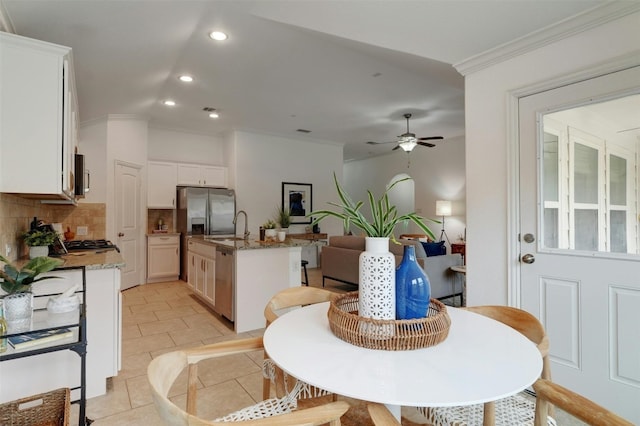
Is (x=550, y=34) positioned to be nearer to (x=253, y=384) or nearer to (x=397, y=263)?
(x=397, y=263)

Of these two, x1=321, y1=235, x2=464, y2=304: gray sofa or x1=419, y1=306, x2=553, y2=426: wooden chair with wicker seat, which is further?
x1=321, y1=235, x2=464, y2=304: gray sofa

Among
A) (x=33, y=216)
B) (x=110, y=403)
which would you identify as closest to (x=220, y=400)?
(x=110, y=403)

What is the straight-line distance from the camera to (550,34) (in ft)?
7.20

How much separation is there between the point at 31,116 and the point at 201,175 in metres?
4.54

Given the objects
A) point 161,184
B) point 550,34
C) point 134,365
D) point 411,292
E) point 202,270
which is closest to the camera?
point 411,292

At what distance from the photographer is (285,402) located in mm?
1335

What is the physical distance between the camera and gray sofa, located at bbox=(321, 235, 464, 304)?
4.20m

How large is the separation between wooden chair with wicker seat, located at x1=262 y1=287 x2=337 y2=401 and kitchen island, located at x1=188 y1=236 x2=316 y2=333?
1.60 meters

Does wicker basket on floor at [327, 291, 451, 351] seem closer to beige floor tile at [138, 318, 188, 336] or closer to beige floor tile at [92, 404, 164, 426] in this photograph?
beige floor tile at [92, 404, 164, 426]

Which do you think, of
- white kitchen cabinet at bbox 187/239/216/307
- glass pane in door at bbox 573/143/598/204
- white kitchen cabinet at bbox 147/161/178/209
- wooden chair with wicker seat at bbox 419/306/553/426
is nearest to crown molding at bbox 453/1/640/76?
glass pane in door at bbox 573/143/598/204

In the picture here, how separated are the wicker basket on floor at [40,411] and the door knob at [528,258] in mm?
2808

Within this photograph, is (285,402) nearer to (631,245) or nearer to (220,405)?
(220,405)

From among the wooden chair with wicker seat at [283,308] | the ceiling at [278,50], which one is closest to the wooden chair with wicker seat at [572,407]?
the wooden chair with wicker seat at [283,308]

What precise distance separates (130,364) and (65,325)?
1.42 metres
